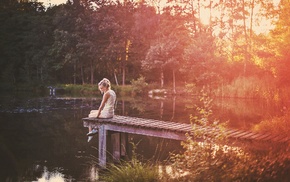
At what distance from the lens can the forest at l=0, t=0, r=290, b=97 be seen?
35.1m

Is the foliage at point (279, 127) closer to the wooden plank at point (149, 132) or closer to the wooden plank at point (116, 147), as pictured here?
the wooden plank at point (149, 132)

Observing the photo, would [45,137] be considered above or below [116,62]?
below

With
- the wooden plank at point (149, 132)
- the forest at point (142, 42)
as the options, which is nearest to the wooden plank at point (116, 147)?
the wooden plank at point (149, 132)

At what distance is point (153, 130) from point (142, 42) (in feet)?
126

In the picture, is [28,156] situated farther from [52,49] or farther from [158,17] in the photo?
[52,49]

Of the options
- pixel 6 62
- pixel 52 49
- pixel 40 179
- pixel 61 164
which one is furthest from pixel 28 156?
pixel 6 62

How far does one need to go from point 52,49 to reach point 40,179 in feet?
140

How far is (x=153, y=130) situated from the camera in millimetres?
9625

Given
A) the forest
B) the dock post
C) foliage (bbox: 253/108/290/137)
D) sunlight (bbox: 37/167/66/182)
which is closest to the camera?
foliage (bbox: 253/108/290/137)

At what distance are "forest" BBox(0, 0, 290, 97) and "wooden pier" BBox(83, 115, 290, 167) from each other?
672 inches

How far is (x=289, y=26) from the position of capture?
75.4 feet

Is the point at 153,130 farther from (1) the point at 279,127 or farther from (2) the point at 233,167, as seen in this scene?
(2) the point at 233,167

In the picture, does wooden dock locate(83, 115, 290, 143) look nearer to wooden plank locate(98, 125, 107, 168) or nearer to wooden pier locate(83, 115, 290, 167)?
wooden pier locate(83, 115, 290, 167)

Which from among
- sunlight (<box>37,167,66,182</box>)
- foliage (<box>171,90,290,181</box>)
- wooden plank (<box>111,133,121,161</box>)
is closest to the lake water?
sunlight (<box>37,167,66,182</box>)
